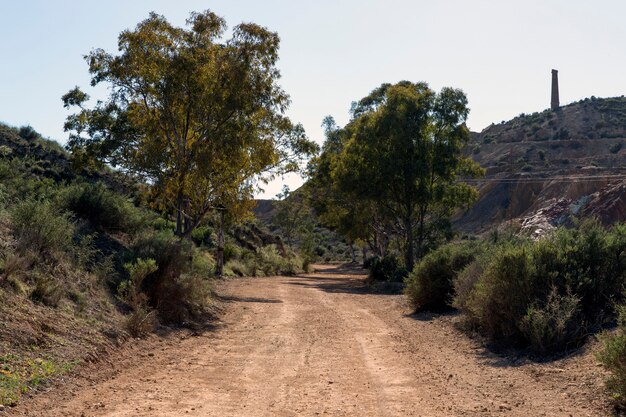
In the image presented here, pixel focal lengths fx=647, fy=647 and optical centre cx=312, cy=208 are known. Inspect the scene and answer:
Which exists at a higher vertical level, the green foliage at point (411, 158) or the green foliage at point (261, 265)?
the green foliage at point (411, 158)

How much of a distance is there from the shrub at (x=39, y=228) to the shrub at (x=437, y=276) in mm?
9950

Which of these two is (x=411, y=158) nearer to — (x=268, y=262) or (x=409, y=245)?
(x=409, y=245)

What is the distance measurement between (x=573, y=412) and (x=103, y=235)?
47.1 feet

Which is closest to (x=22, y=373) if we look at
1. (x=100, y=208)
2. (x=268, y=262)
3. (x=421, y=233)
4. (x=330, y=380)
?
(x=330, y=380)

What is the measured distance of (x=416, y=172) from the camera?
3231cm

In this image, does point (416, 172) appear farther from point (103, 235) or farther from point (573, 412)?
point (573, 412)

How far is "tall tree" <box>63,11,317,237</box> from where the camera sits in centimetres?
2112

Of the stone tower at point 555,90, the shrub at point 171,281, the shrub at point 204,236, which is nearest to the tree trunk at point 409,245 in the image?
the shrub at point 204,236

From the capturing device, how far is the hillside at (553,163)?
65125 mm

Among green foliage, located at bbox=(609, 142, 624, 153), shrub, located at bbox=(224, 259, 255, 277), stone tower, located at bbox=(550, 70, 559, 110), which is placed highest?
stone tower, located at bbox=(550, 70, 559, 110)

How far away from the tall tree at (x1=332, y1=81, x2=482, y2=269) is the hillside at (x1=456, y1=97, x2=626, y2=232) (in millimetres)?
25526

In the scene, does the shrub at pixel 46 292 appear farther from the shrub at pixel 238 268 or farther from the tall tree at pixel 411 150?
the shrub at pixel 238 268

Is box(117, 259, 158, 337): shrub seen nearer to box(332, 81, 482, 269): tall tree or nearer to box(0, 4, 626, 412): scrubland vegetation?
box(0, 4, 626, 412): scrubland vegetation

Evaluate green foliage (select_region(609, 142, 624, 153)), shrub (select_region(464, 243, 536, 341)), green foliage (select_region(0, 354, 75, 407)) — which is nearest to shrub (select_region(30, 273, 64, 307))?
green foliage (select_region(0, 354, 75, 407))
